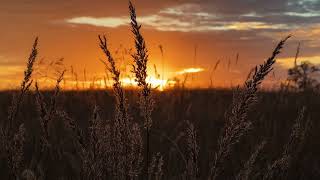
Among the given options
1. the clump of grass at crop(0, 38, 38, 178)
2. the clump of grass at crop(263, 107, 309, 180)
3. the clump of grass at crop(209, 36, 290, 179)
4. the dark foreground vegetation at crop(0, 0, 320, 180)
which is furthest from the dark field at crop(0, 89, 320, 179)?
the clump of grass at crop(209, 36, 290, 179)

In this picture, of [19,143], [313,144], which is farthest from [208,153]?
[19,143]

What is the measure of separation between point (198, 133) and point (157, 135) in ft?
2.32

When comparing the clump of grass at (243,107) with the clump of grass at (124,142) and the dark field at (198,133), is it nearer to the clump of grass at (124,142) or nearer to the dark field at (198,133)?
the clump of grass at (124,142)

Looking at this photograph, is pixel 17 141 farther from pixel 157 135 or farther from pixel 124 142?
pixel 157 135

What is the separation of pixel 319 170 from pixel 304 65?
10421mm

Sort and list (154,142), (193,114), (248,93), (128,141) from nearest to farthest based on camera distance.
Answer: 1. (248,93)
2. (128,141)
3. (154,142)
4. (193,114)

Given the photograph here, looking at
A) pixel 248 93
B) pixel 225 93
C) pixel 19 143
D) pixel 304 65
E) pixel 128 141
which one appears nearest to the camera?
pixel 248 93

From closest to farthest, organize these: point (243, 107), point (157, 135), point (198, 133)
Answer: point (243, 107) → point (157, 135) → point (198, 133)

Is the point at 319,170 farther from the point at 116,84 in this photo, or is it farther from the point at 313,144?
the point at 116,84

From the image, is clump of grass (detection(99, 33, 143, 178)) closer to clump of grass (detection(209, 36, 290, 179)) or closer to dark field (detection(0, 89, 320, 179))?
clump of grass (detection(209, 36, 290, 179))

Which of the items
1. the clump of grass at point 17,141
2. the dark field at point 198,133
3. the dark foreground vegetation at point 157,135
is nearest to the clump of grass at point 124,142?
the dark foreground vegetation at point 157,135

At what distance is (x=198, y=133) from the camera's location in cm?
738

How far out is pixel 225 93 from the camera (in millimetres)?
12977

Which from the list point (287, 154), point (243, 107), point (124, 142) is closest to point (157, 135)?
point (287, 154)
